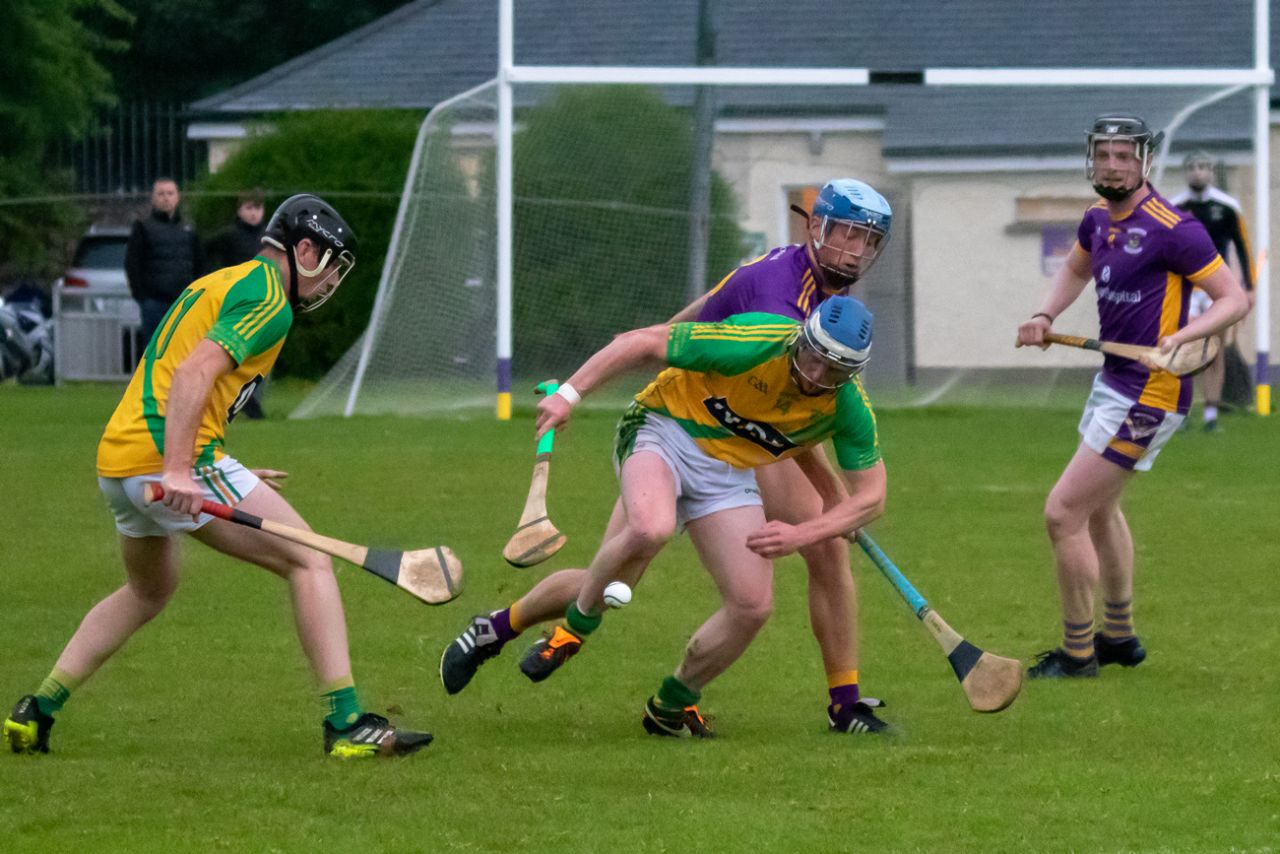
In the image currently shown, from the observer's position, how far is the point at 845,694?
258 inches

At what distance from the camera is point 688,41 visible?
2291cm

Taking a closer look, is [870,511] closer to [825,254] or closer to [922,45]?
[825,254]

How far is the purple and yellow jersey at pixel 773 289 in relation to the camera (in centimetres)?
639

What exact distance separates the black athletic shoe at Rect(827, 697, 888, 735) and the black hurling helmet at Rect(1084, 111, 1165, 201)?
2.21 metres

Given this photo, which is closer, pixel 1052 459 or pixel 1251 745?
pixel 1251 745

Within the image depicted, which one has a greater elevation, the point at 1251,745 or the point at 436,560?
the point at 436,560

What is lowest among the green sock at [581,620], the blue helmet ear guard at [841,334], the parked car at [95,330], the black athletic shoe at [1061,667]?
the parked car at [95,330]

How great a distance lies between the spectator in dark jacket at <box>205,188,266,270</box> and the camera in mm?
15922

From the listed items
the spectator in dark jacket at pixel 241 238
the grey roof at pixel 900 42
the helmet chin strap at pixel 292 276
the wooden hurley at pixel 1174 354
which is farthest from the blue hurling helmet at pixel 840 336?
the grey roof at pixel 900 42

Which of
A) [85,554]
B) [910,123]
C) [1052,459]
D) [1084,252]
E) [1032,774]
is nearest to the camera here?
[1032,774]

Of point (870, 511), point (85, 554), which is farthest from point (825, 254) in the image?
point (85, 554)

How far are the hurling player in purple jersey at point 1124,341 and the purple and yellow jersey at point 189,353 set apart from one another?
3.15 metres

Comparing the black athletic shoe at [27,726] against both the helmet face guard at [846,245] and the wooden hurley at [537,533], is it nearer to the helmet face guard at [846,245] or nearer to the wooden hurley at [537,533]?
the wooden hurley at [537,533]

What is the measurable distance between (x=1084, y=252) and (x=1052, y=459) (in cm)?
685
